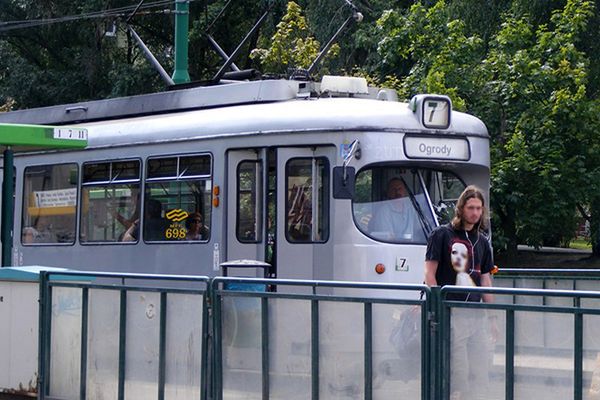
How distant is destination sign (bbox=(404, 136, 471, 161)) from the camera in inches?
527

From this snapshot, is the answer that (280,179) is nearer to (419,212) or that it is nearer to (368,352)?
(419,212)

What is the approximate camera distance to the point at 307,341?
339 inches

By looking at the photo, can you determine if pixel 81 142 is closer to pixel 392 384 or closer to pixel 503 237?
pixel 392 384

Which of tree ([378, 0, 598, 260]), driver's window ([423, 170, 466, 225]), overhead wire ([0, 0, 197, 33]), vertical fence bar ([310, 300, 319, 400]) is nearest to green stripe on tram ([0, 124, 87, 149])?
driver's window ([423, 170, 466, 225])

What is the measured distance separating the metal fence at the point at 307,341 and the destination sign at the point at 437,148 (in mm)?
4059

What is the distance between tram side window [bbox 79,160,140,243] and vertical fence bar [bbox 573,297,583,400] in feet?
29.1

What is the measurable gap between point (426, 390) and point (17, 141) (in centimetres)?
552

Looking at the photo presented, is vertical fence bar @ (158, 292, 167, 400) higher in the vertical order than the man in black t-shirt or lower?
lower

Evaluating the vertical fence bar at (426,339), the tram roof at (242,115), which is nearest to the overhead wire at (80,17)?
the tram roof at (242,115)

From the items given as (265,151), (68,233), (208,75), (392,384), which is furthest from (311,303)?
(208,75)

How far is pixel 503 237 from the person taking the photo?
22953 millimetres

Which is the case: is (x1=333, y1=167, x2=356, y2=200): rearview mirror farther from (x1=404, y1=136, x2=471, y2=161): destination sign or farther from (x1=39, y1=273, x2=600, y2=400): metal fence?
(x1=39, y1=273, x2=600, y2=400): metal fence

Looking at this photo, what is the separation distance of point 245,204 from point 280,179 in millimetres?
677

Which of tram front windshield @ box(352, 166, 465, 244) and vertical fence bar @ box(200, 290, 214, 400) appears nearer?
vertical fence bar @ box(200, 290, 214, 400)
